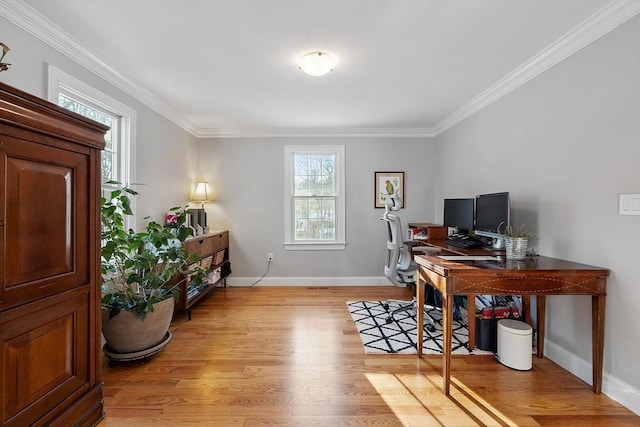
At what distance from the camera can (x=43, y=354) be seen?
4.22 feet

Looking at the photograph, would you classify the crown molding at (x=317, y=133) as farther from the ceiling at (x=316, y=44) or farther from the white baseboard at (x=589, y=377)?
the white baseboard at (x=589, y=377)

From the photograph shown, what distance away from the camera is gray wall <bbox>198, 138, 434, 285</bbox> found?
14.0ft

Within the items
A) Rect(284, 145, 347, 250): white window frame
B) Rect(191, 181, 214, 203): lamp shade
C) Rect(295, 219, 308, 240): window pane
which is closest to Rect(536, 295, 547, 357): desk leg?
Rect(284, 145, 347, 250): white window frame

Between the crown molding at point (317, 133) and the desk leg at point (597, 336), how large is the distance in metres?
3.04

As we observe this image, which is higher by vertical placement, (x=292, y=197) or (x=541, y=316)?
(x=292, y=197)

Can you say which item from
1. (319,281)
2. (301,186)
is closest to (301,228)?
(301,186)

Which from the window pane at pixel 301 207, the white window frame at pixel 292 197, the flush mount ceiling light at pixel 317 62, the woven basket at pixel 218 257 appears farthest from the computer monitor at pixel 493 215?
the woven basket at pixel 218 257

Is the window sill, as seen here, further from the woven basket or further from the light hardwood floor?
the light hardwood floor

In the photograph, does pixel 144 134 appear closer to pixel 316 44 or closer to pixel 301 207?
pixel 316 44

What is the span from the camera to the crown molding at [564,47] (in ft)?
5.49

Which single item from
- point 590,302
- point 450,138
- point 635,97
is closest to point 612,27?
point 635,97

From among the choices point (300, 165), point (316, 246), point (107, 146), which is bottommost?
point (316, 246)

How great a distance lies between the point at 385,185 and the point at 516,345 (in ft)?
8.67

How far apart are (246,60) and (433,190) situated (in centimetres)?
319
